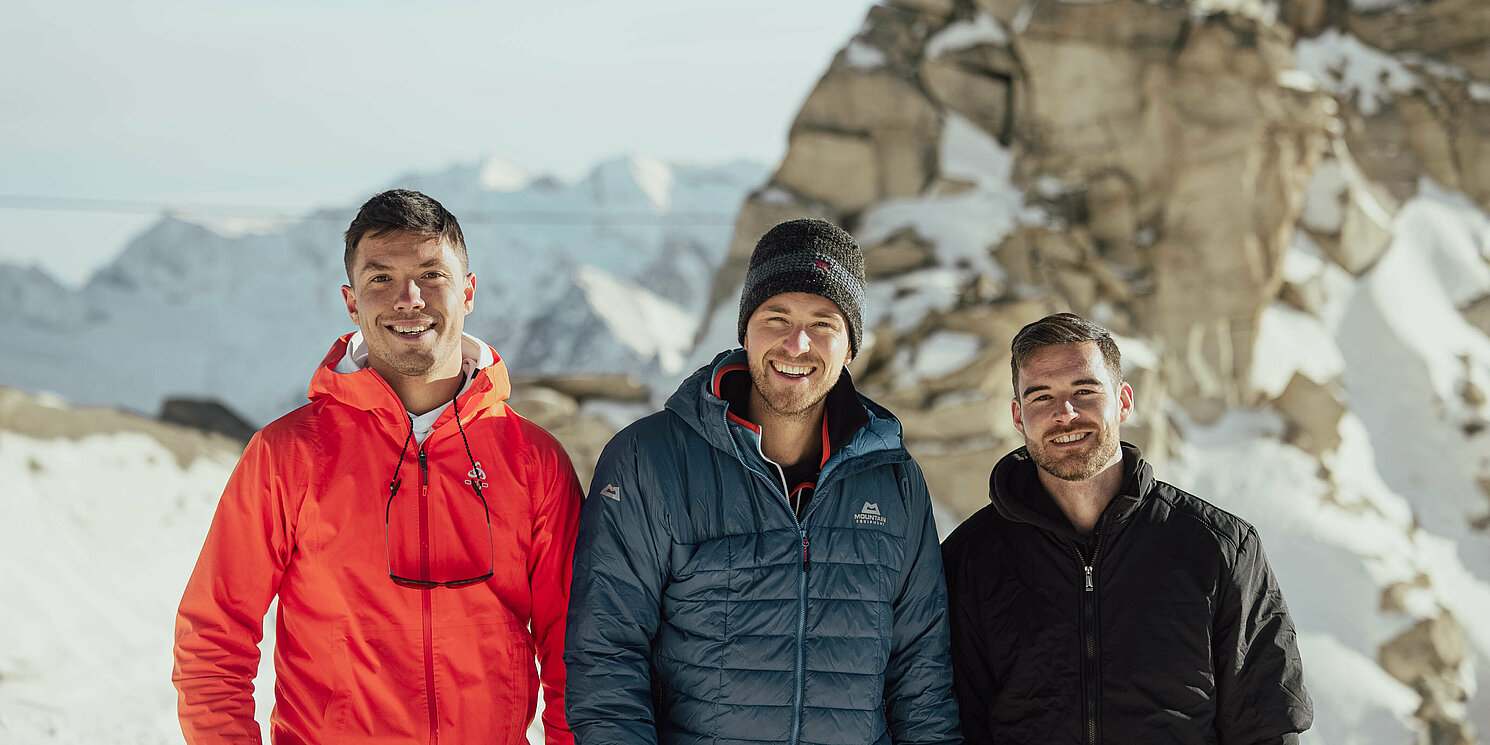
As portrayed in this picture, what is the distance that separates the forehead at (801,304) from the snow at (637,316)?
28.2 meters

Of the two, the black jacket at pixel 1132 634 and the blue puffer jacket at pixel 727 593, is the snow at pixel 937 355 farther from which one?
the blue puffer jacket at pixel 727 593

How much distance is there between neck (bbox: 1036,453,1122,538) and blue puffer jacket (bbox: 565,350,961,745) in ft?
1.39

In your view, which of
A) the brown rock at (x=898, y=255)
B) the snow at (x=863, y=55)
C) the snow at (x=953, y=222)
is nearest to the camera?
the snow at (x=953, y=222)

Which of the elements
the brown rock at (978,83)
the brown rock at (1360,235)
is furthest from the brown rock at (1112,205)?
the brown rock at (1360,235)

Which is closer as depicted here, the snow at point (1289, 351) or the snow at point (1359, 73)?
the snow at point (1289, 351)

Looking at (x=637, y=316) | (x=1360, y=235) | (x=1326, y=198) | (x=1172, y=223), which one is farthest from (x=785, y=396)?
(x=637, y=316)

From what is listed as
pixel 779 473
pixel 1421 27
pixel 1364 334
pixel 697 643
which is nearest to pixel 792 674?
pixel 697 643

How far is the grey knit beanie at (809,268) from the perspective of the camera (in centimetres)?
218

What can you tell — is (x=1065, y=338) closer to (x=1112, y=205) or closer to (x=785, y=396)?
(x=785, y=396)

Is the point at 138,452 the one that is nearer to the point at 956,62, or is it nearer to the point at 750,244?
the point at 750,244

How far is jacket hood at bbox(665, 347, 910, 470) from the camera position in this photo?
2082 mm

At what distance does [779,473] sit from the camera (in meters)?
2.13

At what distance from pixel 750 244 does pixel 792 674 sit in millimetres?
9401

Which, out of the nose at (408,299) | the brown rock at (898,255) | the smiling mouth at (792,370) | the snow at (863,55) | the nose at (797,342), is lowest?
the smiling mouth at (792,370)
